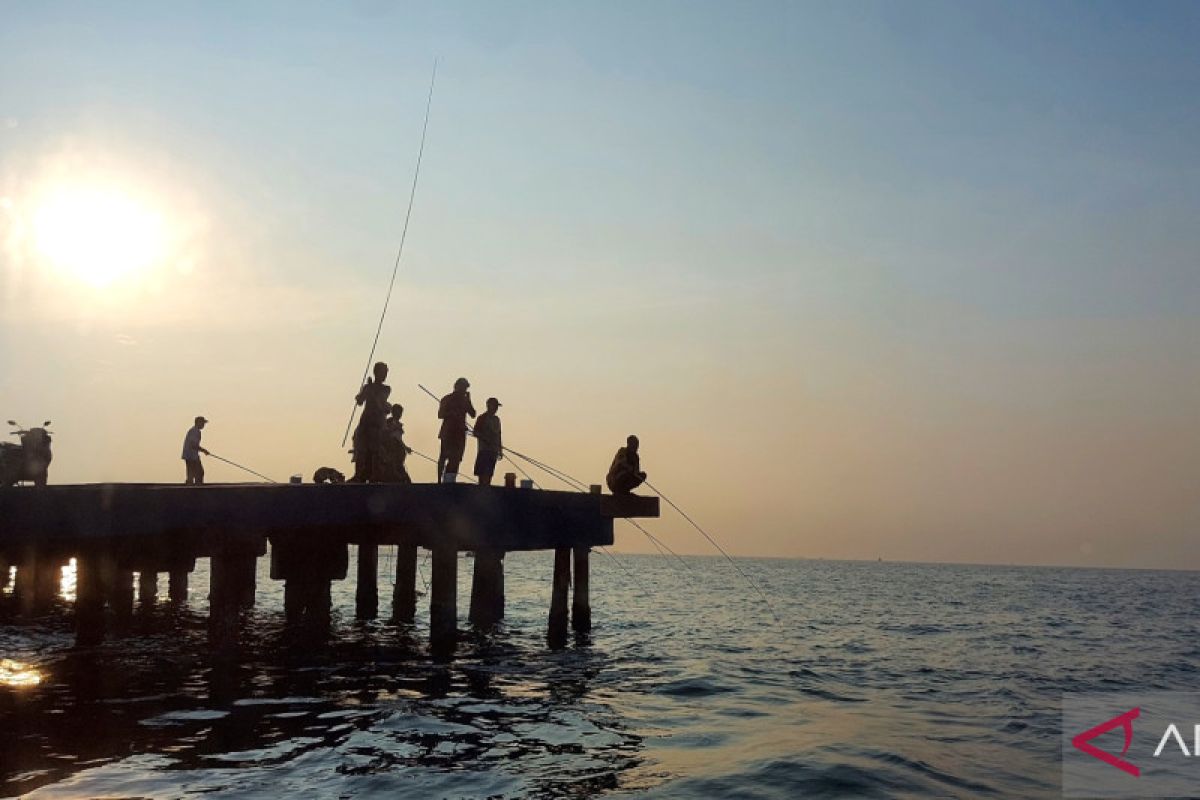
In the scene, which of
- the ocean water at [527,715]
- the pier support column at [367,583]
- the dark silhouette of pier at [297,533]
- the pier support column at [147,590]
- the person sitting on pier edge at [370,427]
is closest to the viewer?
the ocean water at [527,715]

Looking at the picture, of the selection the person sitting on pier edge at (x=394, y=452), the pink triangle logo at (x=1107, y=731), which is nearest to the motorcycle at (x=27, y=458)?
the person sitting on pier edge at (x=394, y=452)

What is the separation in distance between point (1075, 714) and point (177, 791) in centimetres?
1430

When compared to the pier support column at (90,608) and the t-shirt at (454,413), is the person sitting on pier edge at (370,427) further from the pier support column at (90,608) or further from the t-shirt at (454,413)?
the pier support column at (90,608)

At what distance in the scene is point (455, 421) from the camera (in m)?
19.5

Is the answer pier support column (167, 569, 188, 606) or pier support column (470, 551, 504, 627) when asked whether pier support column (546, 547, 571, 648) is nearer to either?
pier support column (470, 551, 504, 627)

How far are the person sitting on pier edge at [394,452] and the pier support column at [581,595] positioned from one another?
4.18m

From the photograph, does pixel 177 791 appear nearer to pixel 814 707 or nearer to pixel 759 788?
pixel 759 788

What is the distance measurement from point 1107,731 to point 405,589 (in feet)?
54.4

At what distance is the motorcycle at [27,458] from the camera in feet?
76.7

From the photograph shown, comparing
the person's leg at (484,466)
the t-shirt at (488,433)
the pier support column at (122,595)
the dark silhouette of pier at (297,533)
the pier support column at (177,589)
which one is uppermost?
the t-shirt at (488,433)

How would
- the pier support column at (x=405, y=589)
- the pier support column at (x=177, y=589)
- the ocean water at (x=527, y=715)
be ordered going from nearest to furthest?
the ocean water at (x=527, y=715) < the pier support column at (x=405, y=589) < the pier support column at (x=177, y=589)

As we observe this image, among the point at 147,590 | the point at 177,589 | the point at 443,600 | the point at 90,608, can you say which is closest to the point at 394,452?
the point at 443,600

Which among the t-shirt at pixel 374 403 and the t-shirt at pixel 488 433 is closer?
the t-shirt at pixel 374 403

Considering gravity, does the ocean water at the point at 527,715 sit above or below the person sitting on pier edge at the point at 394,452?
below
